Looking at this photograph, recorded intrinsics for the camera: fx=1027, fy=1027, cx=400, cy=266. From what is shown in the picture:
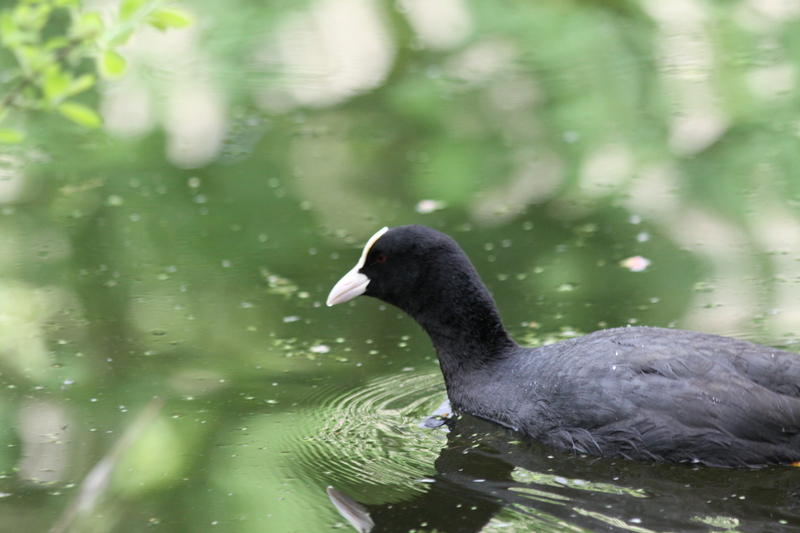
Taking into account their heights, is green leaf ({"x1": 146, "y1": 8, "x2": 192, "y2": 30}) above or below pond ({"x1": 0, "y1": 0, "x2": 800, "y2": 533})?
above

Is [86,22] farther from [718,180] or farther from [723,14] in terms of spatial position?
[723,14]

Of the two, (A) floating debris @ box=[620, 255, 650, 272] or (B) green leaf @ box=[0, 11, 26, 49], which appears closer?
(B) green leaf @ box=[0, 11, 26, 49]

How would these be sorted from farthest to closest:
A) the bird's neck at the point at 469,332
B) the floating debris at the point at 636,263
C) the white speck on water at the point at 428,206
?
the white speck on water at the point at 428,206 → the floating debris at the point at 636,263 → the bird's neck at the point at 469,332

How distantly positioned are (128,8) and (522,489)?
2069 millimetres

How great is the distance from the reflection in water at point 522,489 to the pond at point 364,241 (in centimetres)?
1

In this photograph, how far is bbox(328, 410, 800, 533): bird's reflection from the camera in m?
3.37

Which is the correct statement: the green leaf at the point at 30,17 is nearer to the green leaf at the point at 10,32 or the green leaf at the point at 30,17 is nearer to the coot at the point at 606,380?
the green leaf at the point at 10,32

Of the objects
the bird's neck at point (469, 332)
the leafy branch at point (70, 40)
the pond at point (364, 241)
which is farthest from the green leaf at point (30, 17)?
the bird's neck at point (469, 332)

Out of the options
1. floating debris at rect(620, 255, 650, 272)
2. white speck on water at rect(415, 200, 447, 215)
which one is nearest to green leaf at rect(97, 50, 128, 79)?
floating debris at rect(620, 255, 650, 272)

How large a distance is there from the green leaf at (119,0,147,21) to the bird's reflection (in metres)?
1.78

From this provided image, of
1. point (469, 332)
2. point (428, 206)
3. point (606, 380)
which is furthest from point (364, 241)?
point (606, 380)

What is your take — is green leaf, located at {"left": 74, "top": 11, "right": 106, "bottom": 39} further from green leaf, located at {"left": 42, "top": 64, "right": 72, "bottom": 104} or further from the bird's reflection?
the bird's reflection

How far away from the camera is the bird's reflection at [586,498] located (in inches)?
133

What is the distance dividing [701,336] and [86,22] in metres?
2.51
